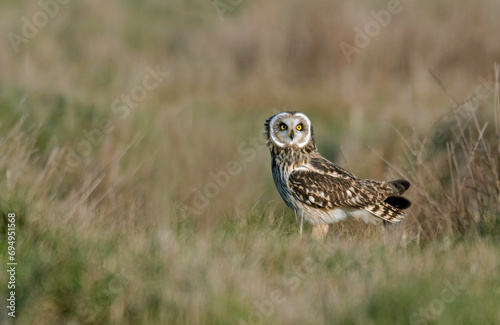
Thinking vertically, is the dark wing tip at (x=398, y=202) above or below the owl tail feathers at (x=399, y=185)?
below

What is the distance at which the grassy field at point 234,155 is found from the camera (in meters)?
4.97

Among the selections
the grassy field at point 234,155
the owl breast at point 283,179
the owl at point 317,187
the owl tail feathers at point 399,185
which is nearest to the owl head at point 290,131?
the owl at point 317,187

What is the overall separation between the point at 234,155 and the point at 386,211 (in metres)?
4.58

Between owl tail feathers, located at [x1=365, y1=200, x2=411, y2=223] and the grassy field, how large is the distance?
0.18m

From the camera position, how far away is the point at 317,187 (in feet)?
24.7

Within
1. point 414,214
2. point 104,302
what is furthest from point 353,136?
point 104,302

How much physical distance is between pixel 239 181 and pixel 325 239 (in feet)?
16.9

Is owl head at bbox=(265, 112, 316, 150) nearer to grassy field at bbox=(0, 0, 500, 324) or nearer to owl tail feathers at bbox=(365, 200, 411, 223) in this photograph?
grassy field at bbox=(0, 0, 500, 324)

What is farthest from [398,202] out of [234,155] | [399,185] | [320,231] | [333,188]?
[234,155]

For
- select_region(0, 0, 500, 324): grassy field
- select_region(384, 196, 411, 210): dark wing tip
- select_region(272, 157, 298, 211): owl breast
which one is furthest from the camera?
select_region(384, 196, 411, 210): dark wing tip

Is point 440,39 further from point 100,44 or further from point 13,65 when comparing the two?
point 13,65

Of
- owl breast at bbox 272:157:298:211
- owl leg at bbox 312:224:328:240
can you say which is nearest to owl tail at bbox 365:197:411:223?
owl leg at bbox 312:224:328:240

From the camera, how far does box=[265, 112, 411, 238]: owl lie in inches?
297

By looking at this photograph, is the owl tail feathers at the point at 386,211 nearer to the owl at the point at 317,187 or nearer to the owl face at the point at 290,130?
the owl at the point at 317,187
